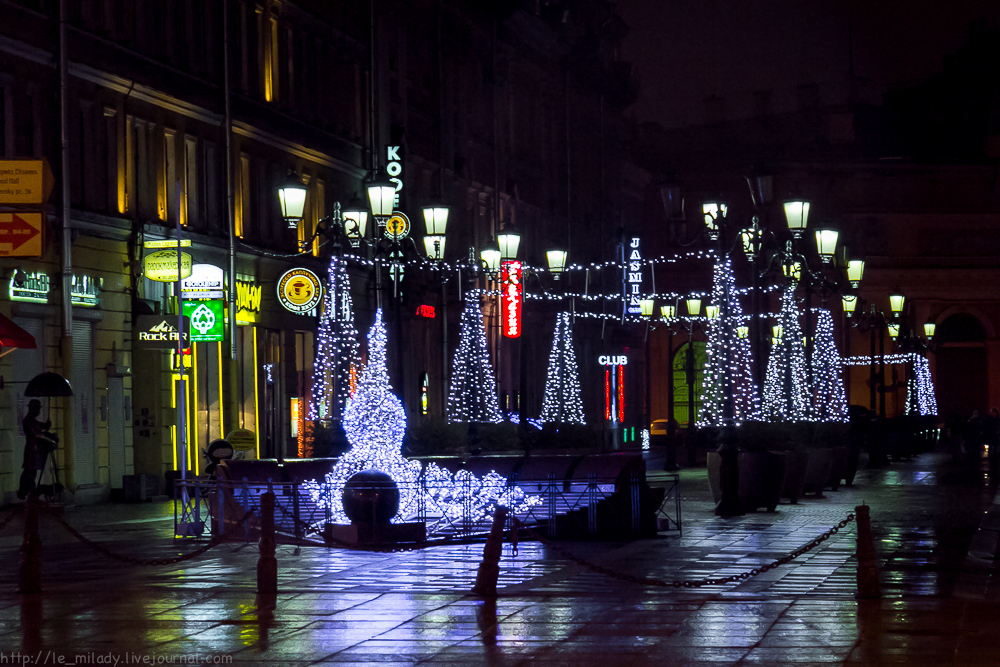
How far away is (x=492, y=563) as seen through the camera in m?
14.5

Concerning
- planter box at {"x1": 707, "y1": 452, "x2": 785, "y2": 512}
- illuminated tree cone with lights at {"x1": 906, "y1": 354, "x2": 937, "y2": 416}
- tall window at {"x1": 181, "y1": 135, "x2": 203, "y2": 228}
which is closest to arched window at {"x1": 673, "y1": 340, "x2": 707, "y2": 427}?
illuminated tree cone with lights at {"x1": 906, "y1": 354, "x2": 937, "y2": 416}

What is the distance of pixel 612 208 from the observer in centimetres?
7169

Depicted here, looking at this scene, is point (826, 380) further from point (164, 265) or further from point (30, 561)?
point (30, 561)

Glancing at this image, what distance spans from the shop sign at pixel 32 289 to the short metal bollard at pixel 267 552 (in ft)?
47.4

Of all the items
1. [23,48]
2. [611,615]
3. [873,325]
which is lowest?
[611,615]

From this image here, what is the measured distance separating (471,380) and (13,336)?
22.6 meters

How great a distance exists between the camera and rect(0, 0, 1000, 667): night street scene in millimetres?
13453

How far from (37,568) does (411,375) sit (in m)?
32.5

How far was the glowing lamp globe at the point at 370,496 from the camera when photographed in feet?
64.4

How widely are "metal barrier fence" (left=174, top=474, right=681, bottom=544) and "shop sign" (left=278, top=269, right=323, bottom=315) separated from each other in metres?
15.5

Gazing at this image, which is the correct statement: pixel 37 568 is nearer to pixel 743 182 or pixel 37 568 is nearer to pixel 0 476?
pixel 0 476

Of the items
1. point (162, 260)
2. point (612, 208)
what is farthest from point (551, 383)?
point (162, 260)

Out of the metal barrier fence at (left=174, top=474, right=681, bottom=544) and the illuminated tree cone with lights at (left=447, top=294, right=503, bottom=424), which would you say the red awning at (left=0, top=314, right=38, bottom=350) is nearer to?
the metal barrier fence at (left=174, top=474, right=681, bottom=544)

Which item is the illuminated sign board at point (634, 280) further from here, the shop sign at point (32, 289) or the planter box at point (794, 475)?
the shop sign at point (32, 289)
